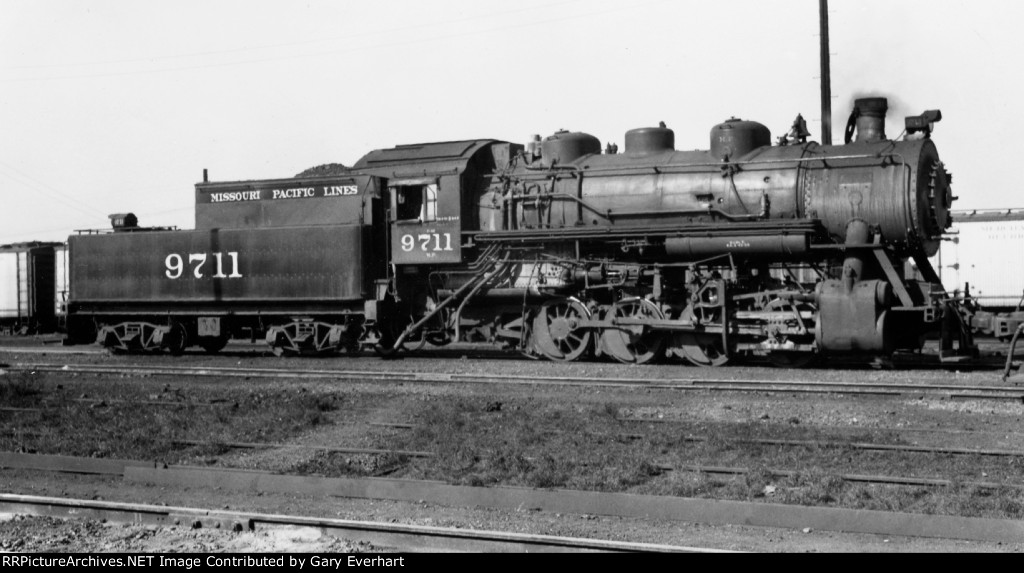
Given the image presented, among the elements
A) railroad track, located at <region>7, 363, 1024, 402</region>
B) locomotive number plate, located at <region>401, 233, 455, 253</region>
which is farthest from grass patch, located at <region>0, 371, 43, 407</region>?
locomotive number plate, located at <region>401, 233, 455, 253</region>

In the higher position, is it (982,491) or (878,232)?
(878,232)

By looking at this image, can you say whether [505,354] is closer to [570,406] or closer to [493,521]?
[570,406]

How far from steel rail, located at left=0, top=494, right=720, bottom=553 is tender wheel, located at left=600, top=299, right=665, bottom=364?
1039 centimetres

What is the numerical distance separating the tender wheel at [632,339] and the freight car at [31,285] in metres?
22.2

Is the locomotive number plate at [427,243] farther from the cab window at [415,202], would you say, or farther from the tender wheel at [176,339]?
the tender wheel at [176,339]

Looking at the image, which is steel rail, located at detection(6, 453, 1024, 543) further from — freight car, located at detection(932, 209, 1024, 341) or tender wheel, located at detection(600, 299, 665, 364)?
freight car, located at detection(932, 209, 1024, 341)

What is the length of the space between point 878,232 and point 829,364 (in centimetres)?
249

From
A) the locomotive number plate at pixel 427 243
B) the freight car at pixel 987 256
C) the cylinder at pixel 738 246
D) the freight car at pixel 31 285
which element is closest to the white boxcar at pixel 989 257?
the freight car at pixel 987 256

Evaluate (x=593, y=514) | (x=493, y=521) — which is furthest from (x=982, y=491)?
(x=493, y=521)

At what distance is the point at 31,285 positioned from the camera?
3334 centimetres

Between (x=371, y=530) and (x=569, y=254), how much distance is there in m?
11.2

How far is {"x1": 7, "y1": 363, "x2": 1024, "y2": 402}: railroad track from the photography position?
12648 millimetres

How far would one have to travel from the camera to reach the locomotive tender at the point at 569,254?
1532 centimetres
